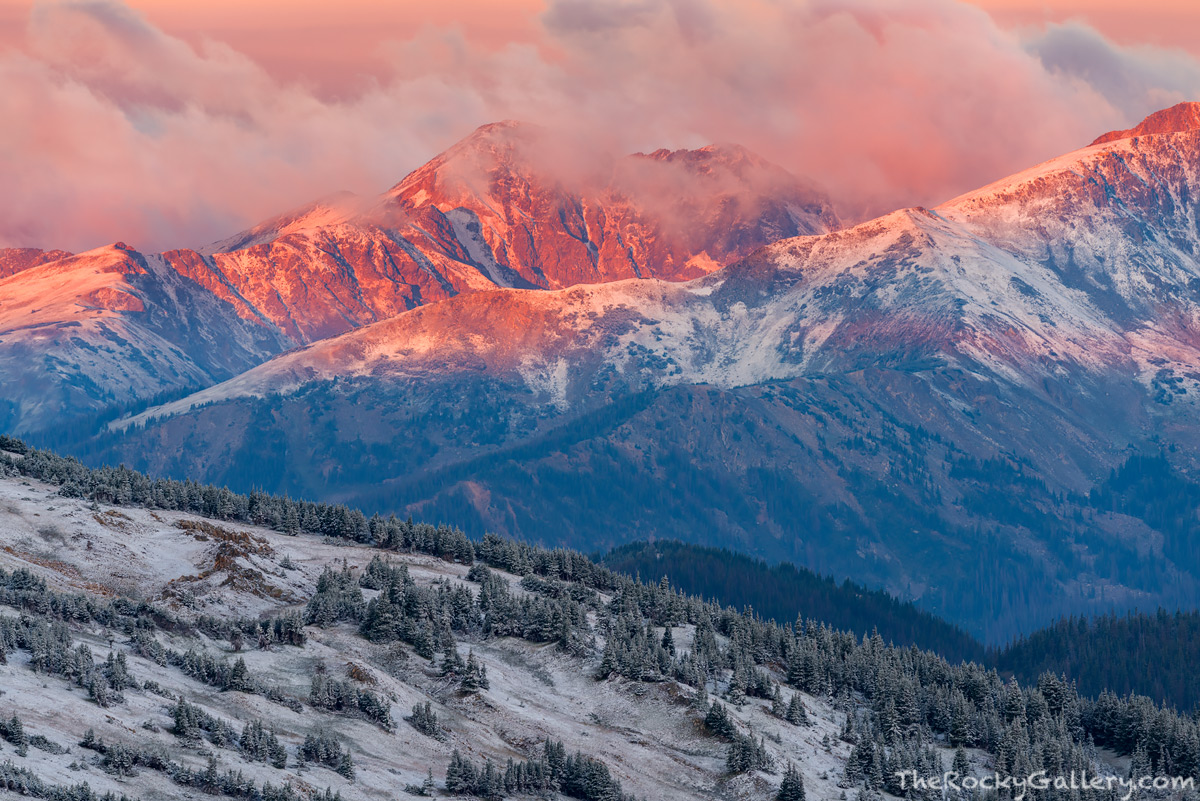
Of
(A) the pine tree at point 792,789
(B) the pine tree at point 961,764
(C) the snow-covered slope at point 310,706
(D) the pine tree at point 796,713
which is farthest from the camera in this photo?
(D) the pine tree at point 796,713

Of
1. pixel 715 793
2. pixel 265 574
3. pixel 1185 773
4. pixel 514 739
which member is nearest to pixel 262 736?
pixel 514 739

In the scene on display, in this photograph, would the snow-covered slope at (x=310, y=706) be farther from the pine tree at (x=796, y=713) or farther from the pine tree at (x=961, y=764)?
the pine tree at (x=961, y=764)

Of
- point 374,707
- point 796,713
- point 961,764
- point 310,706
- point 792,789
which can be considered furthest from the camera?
point 796,713

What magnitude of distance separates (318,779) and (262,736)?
6347 millimetres

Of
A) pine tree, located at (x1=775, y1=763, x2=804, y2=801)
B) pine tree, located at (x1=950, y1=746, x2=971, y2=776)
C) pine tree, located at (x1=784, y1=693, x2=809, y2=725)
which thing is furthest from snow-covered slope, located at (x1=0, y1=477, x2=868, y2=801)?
pine tree, located at (x1=950, y1=746, x2=971, y2=776)

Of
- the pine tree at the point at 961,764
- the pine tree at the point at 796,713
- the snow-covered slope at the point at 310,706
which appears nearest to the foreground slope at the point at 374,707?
the pine tree at the point at 796,713

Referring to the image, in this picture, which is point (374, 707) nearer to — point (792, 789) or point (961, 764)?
point (792, 789)

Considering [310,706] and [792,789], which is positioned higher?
[310,706]

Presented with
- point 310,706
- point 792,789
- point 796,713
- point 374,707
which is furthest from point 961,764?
point 310,706

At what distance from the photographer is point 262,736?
13175 cm

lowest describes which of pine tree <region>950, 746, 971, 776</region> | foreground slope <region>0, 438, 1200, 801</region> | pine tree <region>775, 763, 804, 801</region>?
pine tree <region>950, 746, 971, 776</region>

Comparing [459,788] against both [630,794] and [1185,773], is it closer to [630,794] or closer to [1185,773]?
[630,794]

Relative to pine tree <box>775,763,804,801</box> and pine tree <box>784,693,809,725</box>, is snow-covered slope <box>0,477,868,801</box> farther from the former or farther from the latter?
pine tree <box>775,763,804,801</box>

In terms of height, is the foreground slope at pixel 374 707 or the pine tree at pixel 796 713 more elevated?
the foreground slope at pixel 374 707
